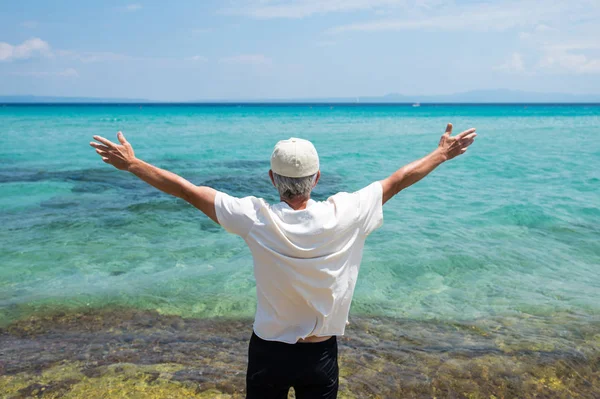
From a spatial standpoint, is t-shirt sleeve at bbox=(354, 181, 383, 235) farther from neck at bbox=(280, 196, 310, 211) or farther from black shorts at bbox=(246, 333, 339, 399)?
black shorts at bbox=(246, 333, 339, 399)

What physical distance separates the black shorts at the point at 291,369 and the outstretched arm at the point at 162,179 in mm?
790

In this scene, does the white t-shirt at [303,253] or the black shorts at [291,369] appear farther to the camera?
the black shorts at [291,369]

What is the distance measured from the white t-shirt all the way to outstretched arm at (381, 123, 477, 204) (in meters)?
0.12

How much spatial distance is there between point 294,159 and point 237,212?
40 cm

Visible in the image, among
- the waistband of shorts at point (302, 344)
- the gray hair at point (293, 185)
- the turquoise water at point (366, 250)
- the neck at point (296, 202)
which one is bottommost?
the turquoise water at point (366, 250)

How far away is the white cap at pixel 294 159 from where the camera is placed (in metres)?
2.52

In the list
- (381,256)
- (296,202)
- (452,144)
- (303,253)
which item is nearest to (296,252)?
(303,253)

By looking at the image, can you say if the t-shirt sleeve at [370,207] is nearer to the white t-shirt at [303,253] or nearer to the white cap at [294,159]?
the white t-shirt at [303,253]

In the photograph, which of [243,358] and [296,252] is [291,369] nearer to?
[296,252]

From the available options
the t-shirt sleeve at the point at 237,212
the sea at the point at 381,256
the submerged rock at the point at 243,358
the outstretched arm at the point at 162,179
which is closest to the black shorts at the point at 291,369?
the t-shirt sleeve at the point at 237,212

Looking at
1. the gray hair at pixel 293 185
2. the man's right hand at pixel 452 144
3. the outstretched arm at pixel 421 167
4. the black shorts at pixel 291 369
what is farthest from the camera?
the man's right hand at pixel 452 144

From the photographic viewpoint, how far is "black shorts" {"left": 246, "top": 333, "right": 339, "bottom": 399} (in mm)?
2691

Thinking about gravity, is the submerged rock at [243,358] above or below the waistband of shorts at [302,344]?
below

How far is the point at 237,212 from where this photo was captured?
2.52 metres
